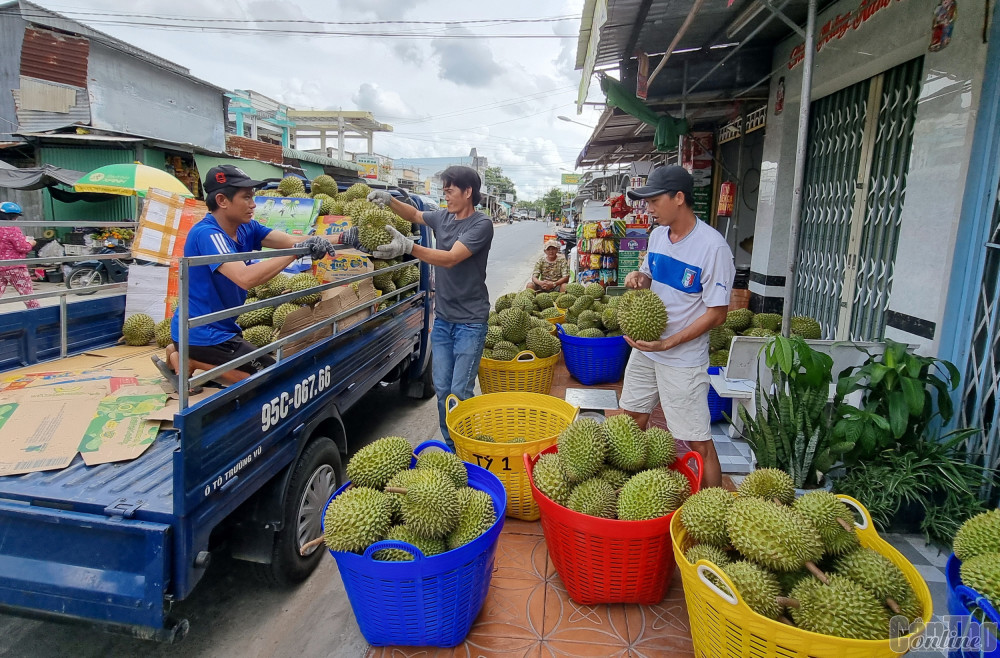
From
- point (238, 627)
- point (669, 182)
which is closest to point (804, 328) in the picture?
point (669, 182)

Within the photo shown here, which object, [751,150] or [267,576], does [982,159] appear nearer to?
[267,576]

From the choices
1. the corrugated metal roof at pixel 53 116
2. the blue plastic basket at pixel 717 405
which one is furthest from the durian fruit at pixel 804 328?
the corrugated metal roof at pixel 53 116

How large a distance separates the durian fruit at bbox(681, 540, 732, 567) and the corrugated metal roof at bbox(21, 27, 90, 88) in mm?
18274

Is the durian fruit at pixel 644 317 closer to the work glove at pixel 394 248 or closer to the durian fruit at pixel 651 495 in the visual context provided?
the durian fruit at pixel 651 495

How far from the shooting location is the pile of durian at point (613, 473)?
229cm

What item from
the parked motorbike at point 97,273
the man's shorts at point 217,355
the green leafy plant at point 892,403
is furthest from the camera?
the parked motorbike at point 97,273

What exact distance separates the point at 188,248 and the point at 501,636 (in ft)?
8.40

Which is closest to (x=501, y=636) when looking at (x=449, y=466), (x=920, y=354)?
(x=449, y=466)

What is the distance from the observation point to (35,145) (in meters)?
14.1

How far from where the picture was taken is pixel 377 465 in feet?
8.06

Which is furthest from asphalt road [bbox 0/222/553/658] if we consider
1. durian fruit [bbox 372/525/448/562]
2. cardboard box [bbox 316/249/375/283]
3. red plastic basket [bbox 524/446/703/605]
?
cardboard box [bbox 316/249/375/283]

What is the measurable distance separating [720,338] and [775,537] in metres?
3.17

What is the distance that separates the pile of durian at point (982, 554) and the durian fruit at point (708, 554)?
2.29 feet

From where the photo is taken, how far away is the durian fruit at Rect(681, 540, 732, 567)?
194 cm
